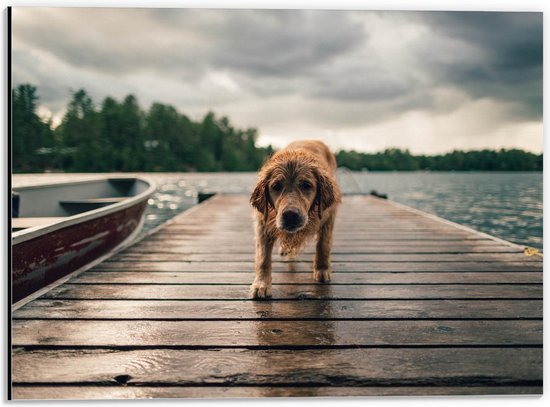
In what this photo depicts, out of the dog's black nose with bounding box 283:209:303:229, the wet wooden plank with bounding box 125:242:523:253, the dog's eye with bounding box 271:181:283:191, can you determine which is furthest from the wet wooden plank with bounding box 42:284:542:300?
the wet wooden plank with bounding box 125:242:523:253

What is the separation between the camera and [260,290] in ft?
9.43

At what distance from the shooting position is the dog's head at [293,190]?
106 inches

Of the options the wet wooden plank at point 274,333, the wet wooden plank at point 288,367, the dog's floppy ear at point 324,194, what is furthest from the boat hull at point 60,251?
the dog's floppy ear at point 324,194

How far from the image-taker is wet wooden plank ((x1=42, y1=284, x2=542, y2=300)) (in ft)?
9.50

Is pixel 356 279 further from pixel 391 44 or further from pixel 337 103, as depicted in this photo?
pixel 391 44

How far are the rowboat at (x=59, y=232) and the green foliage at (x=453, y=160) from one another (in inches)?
112

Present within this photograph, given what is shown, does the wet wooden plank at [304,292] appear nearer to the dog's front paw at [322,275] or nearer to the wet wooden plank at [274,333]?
the dog's front paw at [322,275]

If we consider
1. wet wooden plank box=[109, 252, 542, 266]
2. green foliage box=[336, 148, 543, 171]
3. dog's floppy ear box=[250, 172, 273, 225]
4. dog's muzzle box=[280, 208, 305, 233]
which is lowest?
wet wooden plank box=[109, 252, 542, 266]

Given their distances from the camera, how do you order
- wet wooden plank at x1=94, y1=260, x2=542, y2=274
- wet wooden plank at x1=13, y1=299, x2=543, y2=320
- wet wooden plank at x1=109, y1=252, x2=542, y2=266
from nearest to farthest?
wet wooden plank at x1=13, y1=299, x2=543, y2=320
wet wooden plank at x1=94, y1=260, x2=542, y2=274
wet wooden plank at x1=109, y1=252, x2=542, y2=266

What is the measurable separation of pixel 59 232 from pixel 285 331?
7.01ft

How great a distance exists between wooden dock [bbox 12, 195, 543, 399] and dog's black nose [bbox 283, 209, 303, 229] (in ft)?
1.78

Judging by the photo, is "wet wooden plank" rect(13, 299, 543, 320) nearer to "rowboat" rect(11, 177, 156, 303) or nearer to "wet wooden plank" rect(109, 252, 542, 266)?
"rowboat" rect(11, 177, 156, 303)

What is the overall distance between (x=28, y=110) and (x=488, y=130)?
3780 millimetres

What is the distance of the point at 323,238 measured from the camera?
336 centimetres
